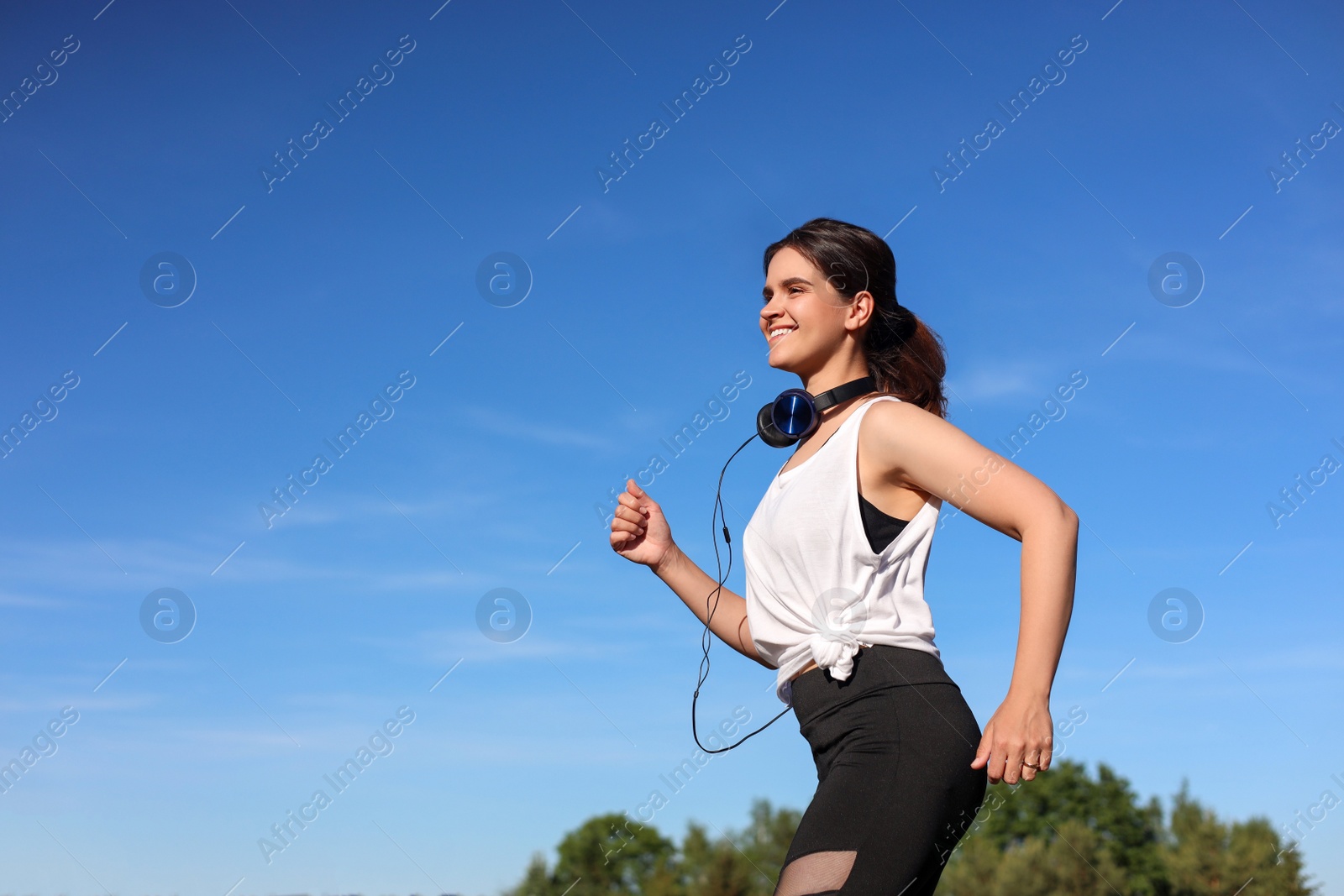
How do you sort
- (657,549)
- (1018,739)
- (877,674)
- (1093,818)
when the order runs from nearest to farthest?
1. (1018,739)
2. (877,674)
3. (657,549)
4. (1093,818)

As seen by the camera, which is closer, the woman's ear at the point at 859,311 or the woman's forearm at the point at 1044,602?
the woman's forearm at the point at 1044,602

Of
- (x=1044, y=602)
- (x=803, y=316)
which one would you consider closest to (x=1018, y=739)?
(x=1044, y=602)

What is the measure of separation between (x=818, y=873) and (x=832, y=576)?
2.57 ft

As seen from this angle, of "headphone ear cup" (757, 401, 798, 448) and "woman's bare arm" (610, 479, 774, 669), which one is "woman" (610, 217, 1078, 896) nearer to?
"headphone ear cup" (757, 401, 798, 448)

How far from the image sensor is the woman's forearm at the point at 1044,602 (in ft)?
8.41

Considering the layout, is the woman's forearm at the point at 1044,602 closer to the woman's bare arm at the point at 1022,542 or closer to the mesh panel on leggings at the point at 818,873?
the woman's bare arm at the point at 1022,542

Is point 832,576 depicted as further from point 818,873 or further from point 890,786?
point 818,873

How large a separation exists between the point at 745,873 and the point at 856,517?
73.7 metres

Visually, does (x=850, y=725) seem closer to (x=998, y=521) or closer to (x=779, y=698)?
(x=779, y=698)

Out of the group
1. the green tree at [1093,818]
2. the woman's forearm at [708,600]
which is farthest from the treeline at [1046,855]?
the woman's forearm at [708,600]

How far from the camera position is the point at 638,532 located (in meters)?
4.15

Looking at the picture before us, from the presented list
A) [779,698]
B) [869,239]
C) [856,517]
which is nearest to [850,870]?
[779,698]

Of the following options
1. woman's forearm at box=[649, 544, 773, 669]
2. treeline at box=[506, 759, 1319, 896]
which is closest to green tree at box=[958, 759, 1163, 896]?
treeline at box=[506, 759, 1319, 896]

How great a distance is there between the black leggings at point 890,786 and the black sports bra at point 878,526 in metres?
0.29
